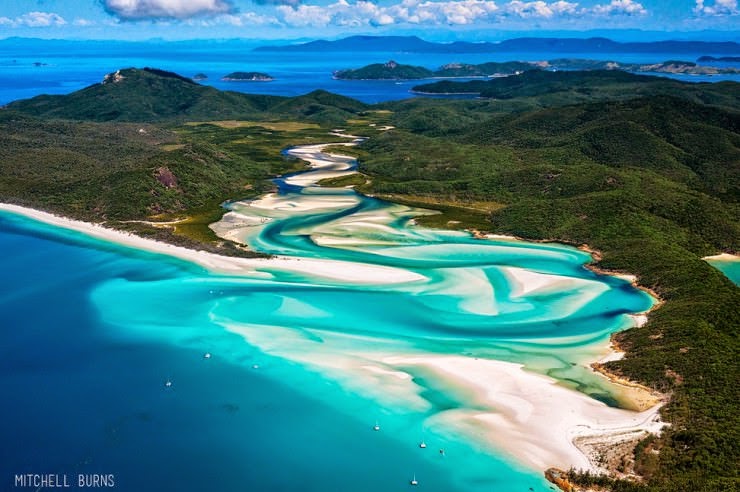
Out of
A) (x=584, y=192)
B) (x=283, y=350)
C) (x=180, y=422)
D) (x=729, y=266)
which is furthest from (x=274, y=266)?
(x=729, y=266)

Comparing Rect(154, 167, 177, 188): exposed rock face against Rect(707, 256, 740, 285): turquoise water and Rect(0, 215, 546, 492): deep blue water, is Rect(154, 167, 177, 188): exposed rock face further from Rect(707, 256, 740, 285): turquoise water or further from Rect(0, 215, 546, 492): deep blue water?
Rect(707, 256, 740, 285): turquoise water

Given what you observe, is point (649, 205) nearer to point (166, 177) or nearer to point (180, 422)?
point (180, 422)

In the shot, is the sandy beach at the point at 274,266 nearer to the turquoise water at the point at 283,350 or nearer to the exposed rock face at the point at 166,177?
the turquoise water at the point at 283,350

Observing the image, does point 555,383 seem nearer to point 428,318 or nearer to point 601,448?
point 601,448

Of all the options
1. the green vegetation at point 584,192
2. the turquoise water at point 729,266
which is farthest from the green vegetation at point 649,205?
the turquoise water at point 729,266

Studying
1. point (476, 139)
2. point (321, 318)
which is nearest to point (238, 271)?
point (321, 318)

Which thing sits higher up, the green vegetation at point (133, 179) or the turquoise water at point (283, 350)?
the green vegetation at point (133, 179)
